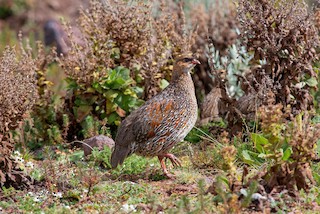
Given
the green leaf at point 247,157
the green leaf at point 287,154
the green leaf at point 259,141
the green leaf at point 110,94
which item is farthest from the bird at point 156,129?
the green leaf at point 287,154

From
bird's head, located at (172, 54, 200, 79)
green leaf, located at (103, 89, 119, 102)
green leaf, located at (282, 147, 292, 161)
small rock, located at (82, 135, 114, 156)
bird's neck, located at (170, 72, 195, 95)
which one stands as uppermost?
bird's head, located at (172, 54, 200, 79)

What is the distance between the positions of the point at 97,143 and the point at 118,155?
3.02ft

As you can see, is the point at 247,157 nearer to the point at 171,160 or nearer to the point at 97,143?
the point at 171,160

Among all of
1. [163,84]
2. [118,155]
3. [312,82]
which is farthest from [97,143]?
[312,82]

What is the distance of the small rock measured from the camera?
8.52 metres

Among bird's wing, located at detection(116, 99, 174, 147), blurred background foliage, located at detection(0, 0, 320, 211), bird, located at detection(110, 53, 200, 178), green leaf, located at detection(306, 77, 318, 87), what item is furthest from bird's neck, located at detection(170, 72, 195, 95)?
green leaf, located at detection(306, 77, 318, 87)

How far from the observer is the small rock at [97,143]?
336 inches

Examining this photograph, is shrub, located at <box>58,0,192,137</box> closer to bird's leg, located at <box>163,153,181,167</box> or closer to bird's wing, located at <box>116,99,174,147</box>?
bird's wing, located at <box>116,99,174,147</box>

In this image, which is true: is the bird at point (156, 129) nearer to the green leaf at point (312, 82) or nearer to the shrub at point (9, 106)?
the shrub at point (9, 106)

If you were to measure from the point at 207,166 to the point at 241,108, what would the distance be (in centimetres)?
122

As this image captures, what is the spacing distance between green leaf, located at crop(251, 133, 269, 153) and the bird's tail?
1.28m

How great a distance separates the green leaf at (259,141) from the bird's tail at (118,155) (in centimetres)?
128

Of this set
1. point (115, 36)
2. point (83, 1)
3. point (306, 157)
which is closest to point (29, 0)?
point (83, 1)

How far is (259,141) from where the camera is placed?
732 centimetres
